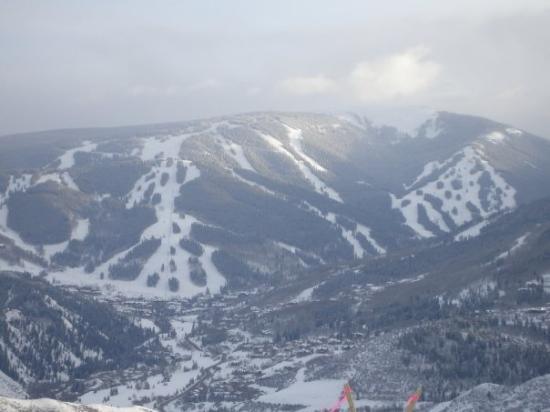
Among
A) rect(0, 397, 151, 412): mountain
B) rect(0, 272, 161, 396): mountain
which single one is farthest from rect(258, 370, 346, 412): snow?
rect(0, 272, 161, 396): mountain

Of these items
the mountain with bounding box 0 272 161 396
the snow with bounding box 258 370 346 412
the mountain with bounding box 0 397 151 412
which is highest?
the mountain with bounding box 0 397 151 412

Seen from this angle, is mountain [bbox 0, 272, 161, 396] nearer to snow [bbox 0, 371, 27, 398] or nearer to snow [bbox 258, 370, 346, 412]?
snow [bbox 0, 371, 27, 398]

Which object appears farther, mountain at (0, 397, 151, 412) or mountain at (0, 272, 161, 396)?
mountain at (0, 272, 161, 396)

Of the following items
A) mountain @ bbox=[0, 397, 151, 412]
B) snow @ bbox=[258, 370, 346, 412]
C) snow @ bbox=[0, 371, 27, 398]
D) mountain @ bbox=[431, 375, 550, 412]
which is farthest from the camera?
snow @ bbox=[0, 371, 27, 398]

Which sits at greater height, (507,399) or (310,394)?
(507,399)

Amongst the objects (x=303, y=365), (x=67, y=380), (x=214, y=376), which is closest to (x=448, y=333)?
(x=303, y=365)

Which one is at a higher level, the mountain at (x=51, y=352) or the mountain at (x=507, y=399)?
the mountain at (x=507, y=399)

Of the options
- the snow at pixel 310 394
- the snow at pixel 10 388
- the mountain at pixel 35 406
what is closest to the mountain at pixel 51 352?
the snow at pixel 10 388

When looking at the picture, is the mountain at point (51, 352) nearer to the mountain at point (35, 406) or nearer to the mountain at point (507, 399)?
the mountain at point (35, 406)

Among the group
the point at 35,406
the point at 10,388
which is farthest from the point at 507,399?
the point at 10,388

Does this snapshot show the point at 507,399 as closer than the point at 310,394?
Yes

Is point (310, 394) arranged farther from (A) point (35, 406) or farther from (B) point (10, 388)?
(B) point (10, 388)
